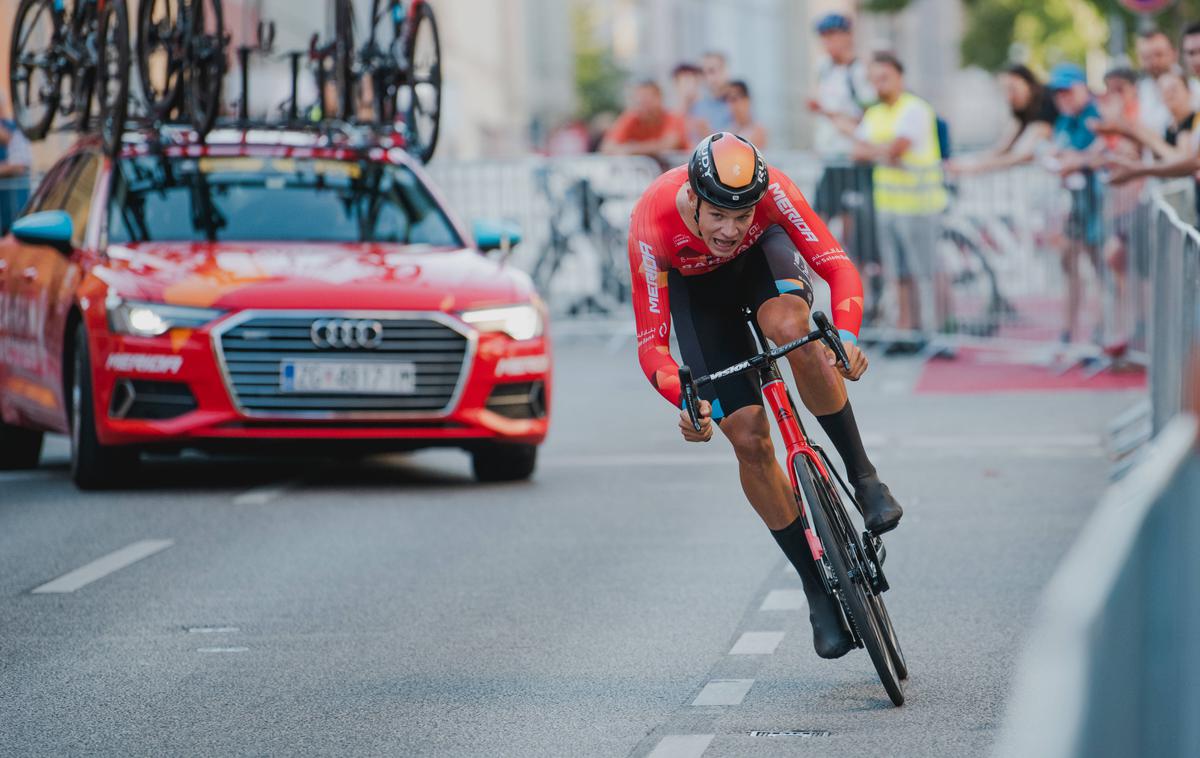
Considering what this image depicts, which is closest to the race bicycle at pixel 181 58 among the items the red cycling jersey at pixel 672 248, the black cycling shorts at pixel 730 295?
the black cycling shorts at pixel 730 295

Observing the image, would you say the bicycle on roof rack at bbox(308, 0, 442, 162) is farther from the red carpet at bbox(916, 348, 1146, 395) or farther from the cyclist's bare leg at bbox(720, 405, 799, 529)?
the cyclist's bare leg at bbox(720, 405, 799, 529)

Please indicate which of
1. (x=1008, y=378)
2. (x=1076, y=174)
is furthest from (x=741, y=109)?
(x=1008, y=378)

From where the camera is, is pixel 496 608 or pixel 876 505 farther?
pixel 496 608

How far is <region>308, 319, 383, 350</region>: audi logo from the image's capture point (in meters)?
11.3

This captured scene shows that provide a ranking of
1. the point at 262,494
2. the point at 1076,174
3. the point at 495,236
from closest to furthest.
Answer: the point at 262,494, the point at 495,236, the point at 1076,174

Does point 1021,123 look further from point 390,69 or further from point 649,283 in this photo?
point 649,283

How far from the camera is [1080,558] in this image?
10.3 feet

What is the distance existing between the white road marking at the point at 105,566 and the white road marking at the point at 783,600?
256cm

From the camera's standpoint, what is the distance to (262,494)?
461 inches

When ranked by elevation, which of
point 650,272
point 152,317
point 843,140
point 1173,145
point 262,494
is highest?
point 650,272

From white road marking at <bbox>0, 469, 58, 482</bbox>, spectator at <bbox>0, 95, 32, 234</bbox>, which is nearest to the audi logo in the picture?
white road marking at <bbox>0, 469, 58, 482</bbox>

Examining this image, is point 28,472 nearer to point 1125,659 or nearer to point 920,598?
point 920,598

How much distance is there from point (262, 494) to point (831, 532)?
18.5 feet

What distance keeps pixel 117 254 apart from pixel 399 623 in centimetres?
430
